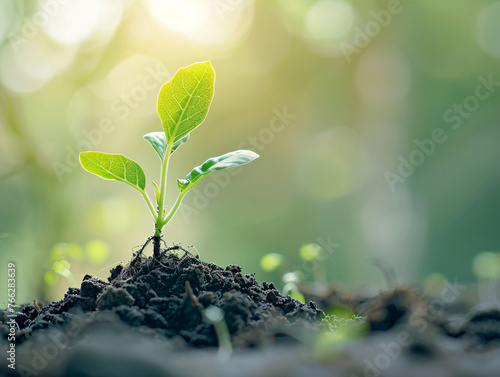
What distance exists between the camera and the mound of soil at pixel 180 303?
77 centimetres

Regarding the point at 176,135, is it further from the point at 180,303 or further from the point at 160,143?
the point at 180,303

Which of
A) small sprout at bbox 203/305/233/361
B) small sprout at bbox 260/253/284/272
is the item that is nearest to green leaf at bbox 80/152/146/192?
small sprout at bbox 203/305/233/361

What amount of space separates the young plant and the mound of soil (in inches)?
3.3

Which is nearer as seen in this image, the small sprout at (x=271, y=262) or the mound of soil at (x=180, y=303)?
the mound of soil at (x=180, y=303)

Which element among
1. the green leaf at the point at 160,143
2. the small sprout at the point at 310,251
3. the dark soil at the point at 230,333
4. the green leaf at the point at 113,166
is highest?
the green leaf at the point at 160,143

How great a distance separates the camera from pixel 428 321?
2.34 feet

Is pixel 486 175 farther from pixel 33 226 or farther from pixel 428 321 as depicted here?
pixel 33 226

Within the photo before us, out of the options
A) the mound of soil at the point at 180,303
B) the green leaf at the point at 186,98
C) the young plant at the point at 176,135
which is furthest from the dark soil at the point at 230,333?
the green leaf at the point at 186,98

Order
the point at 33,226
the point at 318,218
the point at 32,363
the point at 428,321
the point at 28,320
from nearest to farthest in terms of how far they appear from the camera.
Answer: the point at 32,363 < the point at 428,321 < the point at 28,320 < the point at 33,226 < the point at 318,218

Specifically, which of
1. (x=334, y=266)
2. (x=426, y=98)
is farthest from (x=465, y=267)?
(x=426, y=98)

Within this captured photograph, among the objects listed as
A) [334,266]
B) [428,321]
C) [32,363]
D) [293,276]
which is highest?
[334,266]

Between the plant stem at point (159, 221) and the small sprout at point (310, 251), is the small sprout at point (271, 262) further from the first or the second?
the plant stem at point (159, 221)

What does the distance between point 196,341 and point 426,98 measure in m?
3.53

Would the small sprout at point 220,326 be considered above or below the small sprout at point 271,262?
below
